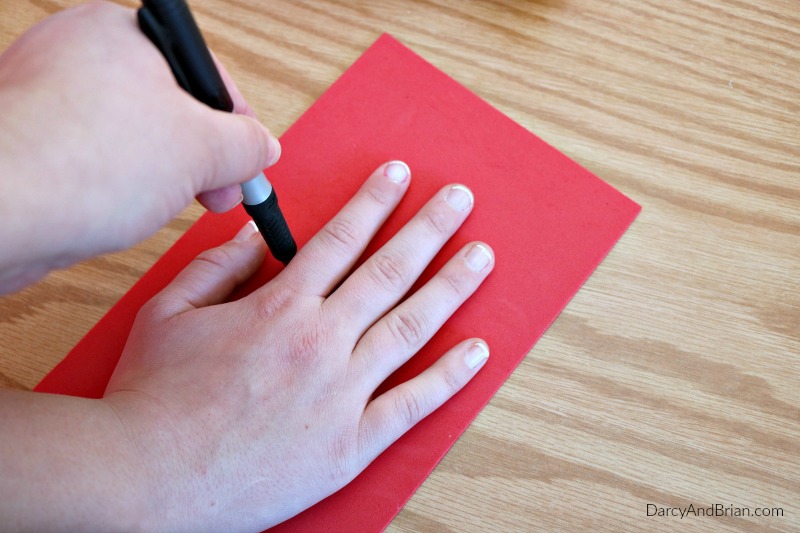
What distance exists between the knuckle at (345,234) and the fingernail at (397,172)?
66 millimetres

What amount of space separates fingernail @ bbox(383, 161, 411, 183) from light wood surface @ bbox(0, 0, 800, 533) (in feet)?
0.42

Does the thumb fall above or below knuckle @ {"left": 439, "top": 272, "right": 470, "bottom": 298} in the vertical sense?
above

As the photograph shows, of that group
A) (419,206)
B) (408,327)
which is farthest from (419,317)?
(419,206)

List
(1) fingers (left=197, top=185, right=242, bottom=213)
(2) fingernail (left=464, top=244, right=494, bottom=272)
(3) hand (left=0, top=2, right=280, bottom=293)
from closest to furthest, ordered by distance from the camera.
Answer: (3) hand (left=0, top=2, right=280, bottom=293)
(1) fingers (left=197, top=185, right=242, bottom=213)
(2) fingernail (left=464, top=244, right=494, bottom=272)

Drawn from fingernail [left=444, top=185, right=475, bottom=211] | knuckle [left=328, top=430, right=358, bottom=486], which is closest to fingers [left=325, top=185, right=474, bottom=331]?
fingernail [left=444, top=185, right=475, bottom=211]

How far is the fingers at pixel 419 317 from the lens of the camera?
0.56 metres

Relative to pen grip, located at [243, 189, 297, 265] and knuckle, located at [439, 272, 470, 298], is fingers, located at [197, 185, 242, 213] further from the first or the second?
knuckle, located at [439, 272, 470, 298]

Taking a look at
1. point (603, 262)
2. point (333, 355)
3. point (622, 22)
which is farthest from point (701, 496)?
point (622, 22)

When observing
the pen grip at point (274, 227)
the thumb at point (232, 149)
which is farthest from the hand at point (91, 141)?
the pen grip at point (274, 227)

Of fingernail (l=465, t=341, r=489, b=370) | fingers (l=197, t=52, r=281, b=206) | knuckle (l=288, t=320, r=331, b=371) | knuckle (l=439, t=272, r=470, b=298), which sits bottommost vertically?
fingernail (l=465, t=341, r=489, b=370)

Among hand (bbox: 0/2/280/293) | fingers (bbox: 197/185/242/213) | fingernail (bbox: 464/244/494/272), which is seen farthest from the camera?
fingernail (bbox: 464/244/494/272)

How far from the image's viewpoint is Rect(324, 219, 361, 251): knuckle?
591mm

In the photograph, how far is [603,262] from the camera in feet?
1.99

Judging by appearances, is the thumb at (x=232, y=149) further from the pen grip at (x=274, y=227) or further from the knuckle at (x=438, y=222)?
the knuckle at (x=438, y=222)
